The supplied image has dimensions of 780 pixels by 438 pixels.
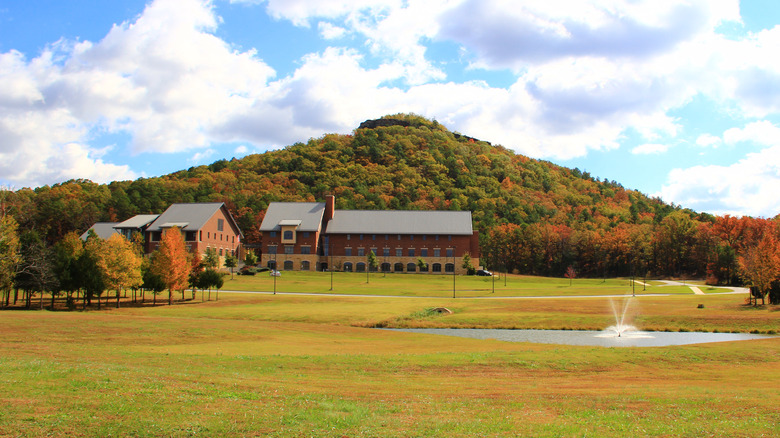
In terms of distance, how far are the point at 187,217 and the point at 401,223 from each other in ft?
124

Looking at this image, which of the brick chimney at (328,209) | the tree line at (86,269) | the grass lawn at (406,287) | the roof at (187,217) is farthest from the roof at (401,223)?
the tree line at (86,269)

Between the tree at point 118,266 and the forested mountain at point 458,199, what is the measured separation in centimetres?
4672

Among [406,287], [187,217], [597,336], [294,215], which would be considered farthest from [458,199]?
[597,336]

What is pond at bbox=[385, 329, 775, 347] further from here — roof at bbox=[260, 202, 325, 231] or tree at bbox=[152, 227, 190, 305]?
roof at bbox=[260, 202, 325, 231]

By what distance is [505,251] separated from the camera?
125 meters

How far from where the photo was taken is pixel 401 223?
103438mm

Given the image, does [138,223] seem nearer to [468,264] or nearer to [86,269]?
[86,269]

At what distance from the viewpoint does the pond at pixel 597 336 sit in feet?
108

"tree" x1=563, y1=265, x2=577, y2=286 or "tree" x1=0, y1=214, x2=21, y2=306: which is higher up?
"tree" x1=0, y1=214, x2=21, y2=306

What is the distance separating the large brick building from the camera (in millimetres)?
100875

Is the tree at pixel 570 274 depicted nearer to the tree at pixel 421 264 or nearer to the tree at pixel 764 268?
the tree at pixel 421 264

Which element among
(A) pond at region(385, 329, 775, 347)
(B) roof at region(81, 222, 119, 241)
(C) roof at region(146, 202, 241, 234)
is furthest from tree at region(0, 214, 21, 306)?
(B) roof at region(81, 222, 119, 241)

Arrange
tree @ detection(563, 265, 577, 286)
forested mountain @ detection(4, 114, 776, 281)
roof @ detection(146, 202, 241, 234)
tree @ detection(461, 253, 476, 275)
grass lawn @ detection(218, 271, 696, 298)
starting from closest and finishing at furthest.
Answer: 1. grass lawn @ detection(218, 271, 696, 298)
2. roof @ detection(146, 202, 241, 234)
3. tree @ detection(461, 253, 476, 275)
4. tree @ detection(563, 265, 577, 286)
5. forested mountain @ detection(4, 114, 776, 281)

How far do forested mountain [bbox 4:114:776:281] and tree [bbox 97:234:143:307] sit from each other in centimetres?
4672
